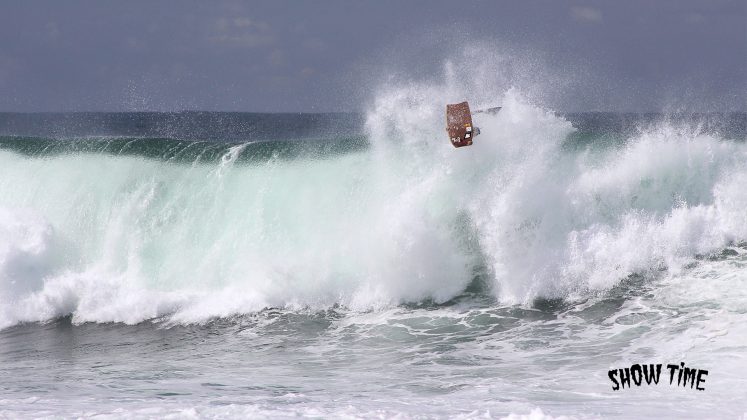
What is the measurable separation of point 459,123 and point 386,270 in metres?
3.12

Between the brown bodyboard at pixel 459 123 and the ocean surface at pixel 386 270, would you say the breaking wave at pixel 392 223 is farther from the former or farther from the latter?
the brown bodyboard at pixel 459 123

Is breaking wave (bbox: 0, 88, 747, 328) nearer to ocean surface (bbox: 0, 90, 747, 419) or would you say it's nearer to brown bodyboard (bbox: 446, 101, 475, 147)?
ocean surface (bbox: 0, 90, 747, 419)

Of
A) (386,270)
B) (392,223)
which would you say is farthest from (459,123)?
(386,270)

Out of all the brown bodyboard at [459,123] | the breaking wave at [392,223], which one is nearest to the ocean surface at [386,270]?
the breaking wave at [392,223]

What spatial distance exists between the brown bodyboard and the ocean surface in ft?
2.17

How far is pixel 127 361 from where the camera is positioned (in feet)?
39.8

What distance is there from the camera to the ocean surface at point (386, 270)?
9906mm

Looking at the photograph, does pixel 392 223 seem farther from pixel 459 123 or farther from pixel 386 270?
pixel 459 123

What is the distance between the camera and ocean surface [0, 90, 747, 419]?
991 cm

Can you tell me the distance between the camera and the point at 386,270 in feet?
49.2

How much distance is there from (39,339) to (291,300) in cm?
457

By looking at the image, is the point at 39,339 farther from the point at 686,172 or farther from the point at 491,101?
the point at 686,172

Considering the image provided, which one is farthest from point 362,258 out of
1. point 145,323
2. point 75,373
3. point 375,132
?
point 75,373

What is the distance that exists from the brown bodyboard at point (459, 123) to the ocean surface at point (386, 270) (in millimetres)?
662
